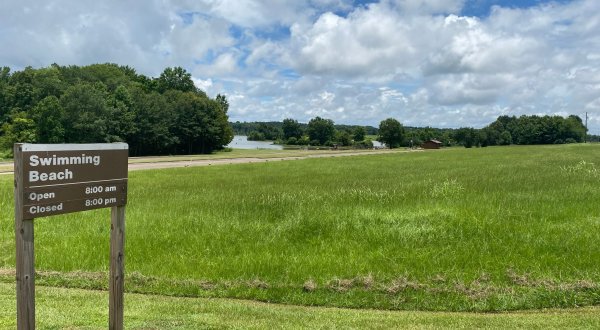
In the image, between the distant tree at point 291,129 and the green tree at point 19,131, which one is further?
the distant tree at point 291,129

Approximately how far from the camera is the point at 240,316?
665cm

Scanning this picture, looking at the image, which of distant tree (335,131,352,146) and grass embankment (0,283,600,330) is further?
distant tree (335,131,352,146)

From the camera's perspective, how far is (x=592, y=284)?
8.28 meters

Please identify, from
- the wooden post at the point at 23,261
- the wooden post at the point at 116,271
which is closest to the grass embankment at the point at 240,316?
the wooden post at the point at 116,271

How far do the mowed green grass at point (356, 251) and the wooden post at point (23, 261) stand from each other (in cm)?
452

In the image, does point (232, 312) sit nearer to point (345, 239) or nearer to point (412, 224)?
point (345, 239)

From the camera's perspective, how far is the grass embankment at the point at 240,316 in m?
6.13

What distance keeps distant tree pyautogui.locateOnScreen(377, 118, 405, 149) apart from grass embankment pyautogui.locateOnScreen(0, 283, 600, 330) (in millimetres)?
162039

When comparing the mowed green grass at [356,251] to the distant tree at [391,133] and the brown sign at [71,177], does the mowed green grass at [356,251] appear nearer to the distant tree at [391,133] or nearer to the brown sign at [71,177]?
Answer: the brown sign at [71,177]

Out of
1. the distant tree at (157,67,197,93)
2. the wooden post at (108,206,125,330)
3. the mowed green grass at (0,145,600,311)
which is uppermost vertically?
the distant tree at (157,67,197,93)

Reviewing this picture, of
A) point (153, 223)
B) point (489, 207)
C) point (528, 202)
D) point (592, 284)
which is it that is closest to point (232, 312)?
point (592, 284)

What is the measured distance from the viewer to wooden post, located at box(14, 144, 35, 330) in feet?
13.3

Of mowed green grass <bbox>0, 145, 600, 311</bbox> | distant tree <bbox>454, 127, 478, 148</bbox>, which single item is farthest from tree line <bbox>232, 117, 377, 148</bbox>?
mowed green grass <bbox>0, 145, 600, 311</bbox>

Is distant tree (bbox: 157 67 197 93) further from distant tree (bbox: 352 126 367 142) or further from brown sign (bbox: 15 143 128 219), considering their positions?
brown sign (bbox: 15 143 128 219)
